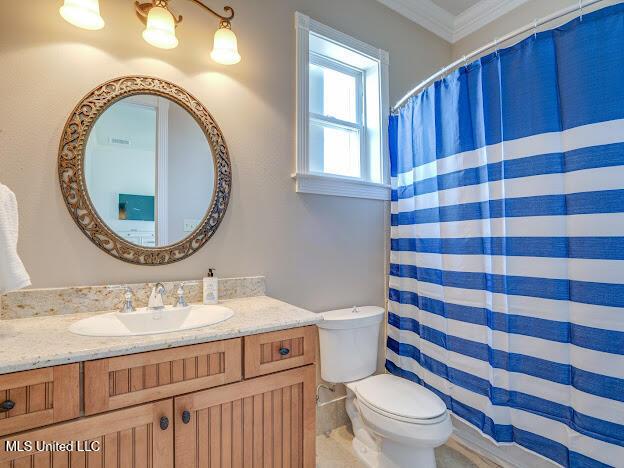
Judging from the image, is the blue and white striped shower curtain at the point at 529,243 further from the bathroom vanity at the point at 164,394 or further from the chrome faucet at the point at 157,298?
the chrome faucet at the point at 157,298

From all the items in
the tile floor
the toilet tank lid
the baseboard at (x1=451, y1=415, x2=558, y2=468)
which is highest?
the toilet tank lid

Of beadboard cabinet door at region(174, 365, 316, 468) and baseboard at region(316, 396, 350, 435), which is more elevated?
beadboard cabinet door at region(174, 365, 316, 468)

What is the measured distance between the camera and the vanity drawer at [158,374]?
0.82 m

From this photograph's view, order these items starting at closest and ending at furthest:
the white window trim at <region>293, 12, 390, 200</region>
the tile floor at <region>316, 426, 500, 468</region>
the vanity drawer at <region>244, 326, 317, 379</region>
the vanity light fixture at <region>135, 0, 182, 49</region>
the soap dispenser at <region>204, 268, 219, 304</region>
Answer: the vanity drawer at <region>244, 326, 317, 379</region> < the vanity light fixture at <region>135, 0, 182, 49</region> < the soap dispenser at <region>204, 268, 219, 304</region> < the tile floor at <region>316, 426, 500, 468</region> < the white window trim at <region>293, 12, 390, 200</region>

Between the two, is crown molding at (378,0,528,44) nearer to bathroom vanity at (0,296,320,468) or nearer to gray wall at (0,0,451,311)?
gray wall at (0,0,451,311)

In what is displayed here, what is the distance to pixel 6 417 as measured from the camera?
28.9 inches

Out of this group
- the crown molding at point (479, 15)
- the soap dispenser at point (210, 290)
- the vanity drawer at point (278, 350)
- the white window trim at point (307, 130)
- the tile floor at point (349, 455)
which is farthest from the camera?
the crown molding at point (479, 15)

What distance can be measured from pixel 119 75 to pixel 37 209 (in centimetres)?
62

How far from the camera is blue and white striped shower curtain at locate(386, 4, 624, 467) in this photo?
1.14 metres

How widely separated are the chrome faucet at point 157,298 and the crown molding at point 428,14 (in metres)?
2.22

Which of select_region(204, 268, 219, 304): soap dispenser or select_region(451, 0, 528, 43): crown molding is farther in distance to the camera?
select_region(451, 0, 528, 43): crown molding

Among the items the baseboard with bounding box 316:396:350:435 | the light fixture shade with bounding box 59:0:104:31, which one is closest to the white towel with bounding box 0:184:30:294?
the light fixture shade with bounding box 59:0:104:31

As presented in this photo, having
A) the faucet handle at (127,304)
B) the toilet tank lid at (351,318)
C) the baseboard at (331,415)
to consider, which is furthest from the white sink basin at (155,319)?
the baseboard at (331,415)

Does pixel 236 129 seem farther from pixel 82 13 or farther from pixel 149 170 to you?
pixel 82 13
